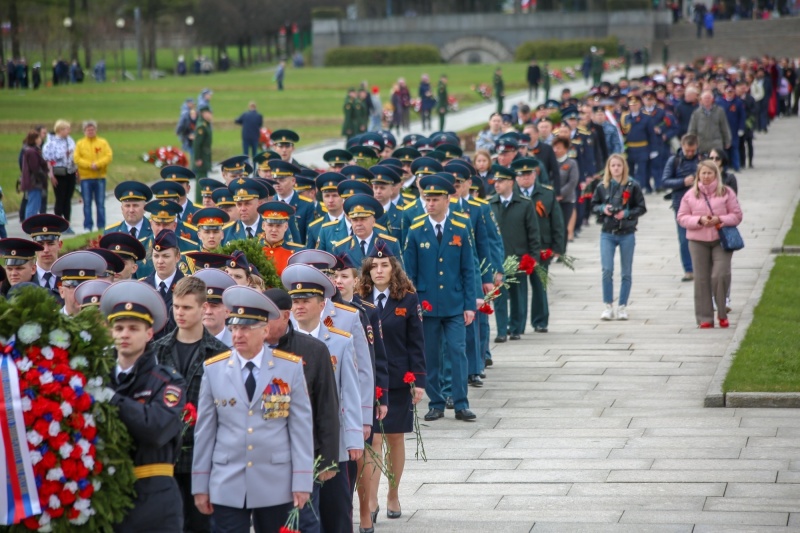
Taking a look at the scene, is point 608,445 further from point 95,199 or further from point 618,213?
point 95,199

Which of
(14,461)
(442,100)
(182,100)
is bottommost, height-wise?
(182,100)

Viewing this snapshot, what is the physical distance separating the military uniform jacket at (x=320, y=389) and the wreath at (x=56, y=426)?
1270 millimetres

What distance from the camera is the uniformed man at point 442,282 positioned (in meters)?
12.6

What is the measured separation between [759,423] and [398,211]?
4.55 meters

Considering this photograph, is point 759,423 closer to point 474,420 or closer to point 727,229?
point 474,420

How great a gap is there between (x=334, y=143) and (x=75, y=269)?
33526 millimetres

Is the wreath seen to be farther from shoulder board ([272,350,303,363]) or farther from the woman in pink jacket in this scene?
the woman in pink jacket

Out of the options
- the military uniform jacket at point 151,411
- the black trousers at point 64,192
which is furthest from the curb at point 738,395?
the black trousers at point 64,192

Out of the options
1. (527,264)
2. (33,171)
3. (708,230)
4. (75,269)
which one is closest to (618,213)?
(708,230)

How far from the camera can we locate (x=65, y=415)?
20.9 feet

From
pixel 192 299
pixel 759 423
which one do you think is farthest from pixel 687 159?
pixel 192 299

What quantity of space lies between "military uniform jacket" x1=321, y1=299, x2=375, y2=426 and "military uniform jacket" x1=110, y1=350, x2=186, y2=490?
1.71m

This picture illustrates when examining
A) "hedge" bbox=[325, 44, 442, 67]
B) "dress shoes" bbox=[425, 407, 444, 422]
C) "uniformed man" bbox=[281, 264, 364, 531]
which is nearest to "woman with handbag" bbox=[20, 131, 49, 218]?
"dress shoes" bbox=[425, 407, 444, 422]

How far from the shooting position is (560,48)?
285 feet
